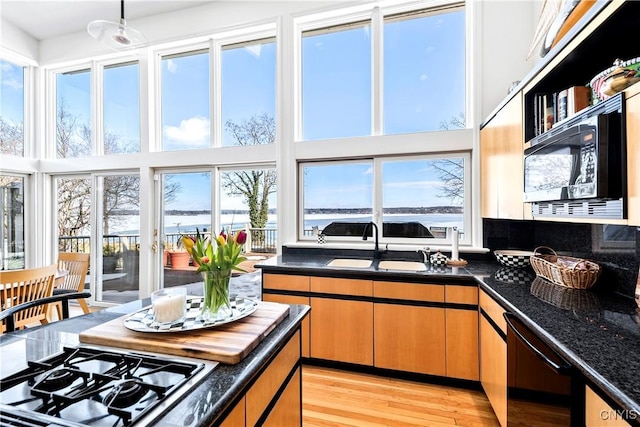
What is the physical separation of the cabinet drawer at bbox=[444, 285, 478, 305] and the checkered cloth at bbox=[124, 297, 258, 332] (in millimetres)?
1591

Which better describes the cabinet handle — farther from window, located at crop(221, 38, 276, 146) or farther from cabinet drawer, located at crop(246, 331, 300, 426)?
window, located at crop(221, 38, 276, 146)

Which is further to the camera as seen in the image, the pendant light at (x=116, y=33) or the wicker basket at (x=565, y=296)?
the pendant light at (x=116, y=33)

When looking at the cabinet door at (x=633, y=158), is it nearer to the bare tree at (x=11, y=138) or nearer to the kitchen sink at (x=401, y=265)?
the kitchen sink at (x=401, y=265)

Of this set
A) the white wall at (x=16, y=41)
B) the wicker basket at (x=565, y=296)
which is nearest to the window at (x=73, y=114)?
the white wall at (x=16, y=41)

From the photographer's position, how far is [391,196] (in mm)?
3197

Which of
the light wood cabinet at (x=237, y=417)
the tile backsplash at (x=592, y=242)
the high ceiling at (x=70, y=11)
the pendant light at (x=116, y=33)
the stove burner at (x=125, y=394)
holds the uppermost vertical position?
the high ceiling at (x=70, y=11)

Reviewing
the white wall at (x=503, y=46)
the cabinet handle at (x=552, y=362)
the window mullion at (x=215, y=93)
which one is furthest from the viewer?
the window mullion at (x=215, y=93)

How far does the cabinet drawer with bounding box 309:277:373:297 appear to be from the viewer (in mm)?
2480

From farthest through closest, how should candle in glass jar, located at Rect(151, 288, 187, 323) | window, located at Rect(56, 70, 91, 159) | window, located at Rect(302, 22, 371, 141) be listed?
window, located at Rect(56, 70, 91, 159), window, located at Rect(302, 22, 371, 141), candle in glass jar, located at Rect(151, 288, 187, 323)

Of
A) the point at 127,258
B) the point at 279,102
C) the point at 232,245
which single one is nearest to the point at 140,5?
the point at 279,102

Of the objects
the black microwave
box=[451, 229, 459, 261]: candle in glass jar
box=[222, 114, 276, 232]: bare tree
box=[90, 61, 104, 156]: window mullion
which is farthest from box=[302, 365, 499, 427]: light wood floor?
box=[90, 61, 104, 156]: window mullion

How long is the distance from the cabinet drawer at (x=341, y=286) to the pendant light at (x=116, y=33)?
8.11ft

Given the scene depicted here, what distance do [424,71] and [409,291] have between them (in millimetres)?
2324

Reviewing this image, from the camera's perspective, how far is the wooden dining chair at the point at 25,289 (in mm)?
2465
